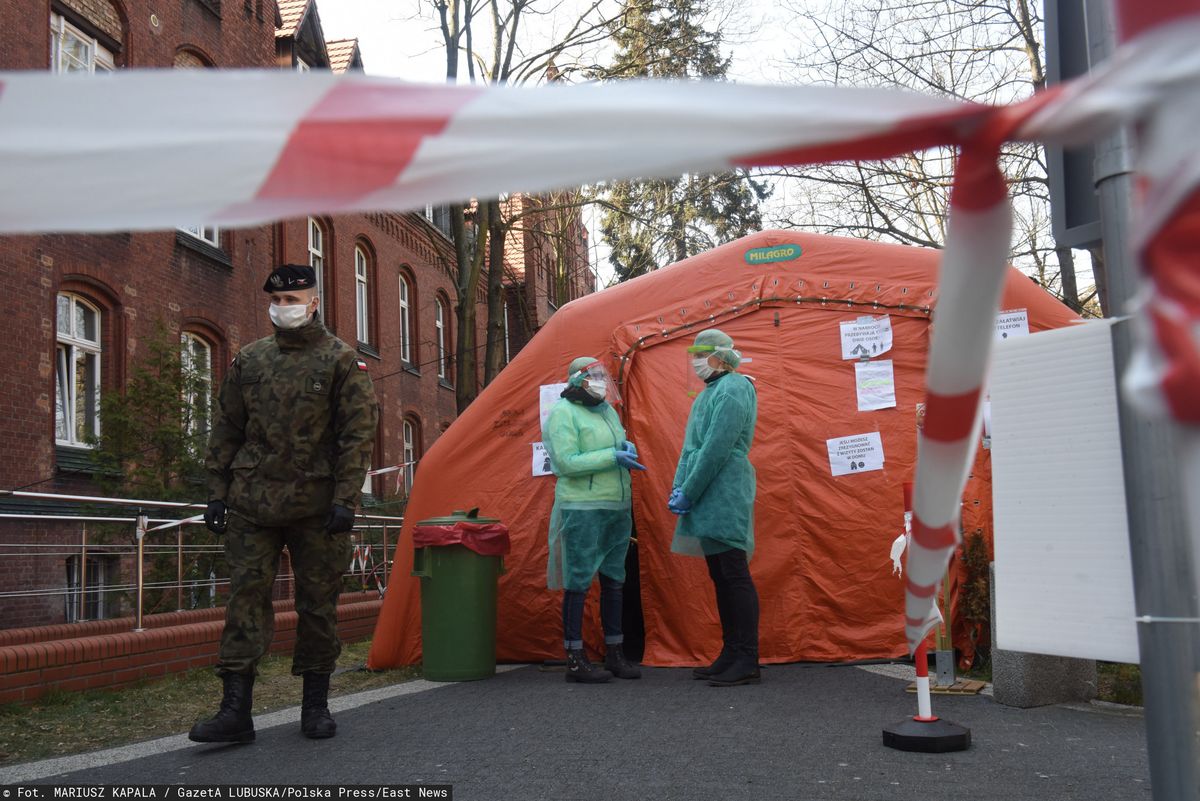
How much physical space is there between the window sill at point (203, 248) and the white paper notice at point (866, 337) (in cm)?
1057

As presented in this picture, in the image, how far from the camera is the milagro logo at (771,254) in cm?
839

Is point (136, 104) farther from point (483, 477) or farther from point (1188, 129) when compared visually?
point (483, 477)

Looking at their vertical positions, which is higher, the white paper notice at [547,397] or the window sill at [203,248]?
the window sill at [203,248]

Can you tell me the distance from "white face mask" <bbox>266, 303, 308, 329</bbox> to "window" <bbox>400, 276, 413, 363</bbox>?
21098 millimetres

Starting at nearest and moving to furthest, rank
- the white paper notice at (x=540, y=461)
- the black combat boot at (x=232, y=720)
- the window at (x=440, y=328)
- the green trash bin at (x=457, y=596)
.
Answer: the black combat boot at (x=232, y=720) < the green trash bin at (x=457, y=596) < the white paper notice at (x=540, y=461) < the window at (x=440, y=328)

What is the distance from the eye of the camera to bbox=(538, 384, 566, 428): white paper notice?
28.1 feet

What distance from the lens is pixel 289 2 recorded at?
21719 millimetres

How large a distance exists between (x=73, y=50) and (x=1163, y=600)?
15.0 m

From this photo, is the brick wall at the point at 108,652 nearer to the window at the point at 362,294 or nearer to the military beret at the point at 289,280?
the military beret at the point at 289,280

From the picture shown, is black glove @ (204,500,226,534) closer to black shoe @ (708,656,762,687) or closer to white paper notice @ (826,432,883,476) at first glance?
black shoe @ (708,656,762,687)

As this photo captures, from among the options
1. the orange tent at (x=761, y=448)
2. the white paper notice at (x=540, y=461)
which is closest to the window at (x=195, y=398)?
the orange tent at (x=761, y=448)

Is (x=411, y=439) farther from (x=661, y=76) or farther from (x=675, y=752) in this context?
(x=675, y=752)

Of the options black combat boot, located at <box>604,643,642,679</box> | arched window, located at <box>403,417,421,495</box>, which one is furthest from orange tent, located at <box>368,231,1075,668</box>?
arched window, located at <box>403,417,421,495</box>

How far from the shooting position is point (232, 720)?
5004mm
